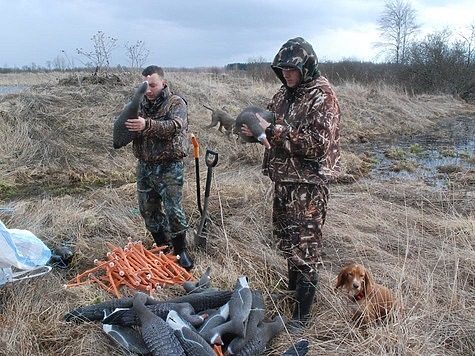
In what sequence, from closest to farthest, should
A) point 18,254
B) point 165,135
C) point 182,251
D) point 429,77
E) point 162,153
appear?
point 18,254 → point 165,135 → point 162,153 → point 182,251 → point 429,77

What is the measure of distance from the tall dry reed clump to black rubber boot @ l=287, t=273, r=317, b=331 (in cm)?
8

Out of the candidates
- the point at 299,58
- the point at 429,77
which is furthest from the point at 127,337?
the point at 429,77

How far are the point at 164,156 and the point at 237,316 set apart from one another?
169 cm

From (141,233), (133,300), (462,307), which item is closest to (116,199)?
(141,233)

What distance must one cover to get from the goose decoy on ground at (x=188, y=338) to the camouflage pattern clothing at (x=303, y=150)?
86 cm

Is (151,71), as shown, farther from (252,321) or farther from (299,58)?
(252,321)

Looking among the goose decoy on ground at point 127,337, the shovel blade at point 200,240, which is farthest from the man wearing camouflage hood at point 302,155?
the shovel blade at point 200,240

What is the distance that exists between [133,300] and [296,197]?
1324 millimetres

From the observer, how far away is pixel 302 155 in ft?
9.93

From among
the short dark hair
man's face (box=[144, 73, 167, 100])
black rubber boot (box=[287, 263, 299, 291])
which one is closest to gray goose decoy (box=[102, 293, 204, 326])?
black rubber boot (box=[287, 263, 299, 291])

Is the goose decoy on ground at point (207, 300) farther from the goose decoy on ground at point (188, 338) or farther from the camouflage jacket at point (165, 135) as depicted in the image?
the camouflage jacket at point (165, 135)

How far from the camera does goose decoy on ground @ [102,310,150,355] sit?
287 cm

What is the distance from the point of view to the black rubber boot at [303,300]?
322 cm

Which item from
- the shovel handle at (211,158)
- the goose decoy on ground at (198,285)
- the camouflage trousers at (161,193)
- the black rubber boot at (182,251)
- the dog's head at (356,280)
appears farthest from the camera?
the shovel handle at (211,158)
